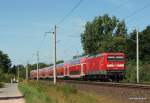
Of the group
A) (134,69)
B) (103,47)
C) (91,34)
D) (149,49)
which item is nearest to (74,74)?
(134,69)

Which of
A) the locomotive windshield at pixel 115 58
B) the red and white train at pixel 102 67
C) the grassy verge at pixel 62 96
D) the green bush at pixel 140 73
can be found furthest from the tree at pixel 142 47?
the grassy verge at pixel 62 96

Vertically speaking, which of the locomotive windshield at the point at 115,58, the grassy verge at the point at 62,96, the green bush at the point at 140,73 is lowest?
the grassy verge at the point at 62,96

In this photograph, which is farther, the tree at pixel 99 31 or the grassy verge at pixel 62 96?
the tree at pixel 99 31

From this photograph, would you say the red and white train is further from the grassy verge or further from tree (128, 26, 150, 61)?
tree (128, 26, 150, 61)

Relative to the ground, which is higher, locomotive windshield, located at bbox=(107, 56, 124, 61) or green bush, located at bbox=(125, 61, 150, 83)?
locomotive windshield, located at bbox=(107, 56, 124, 61)

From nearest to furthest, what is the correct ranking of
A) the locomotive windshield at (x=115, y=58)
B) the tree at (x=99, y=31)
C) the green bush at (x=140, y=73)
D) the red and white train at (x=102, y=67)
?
the red and white train at (x=102, y=67) → the locomotive windshield at (x=115, y=58) → the green bush at (x=140, y=73) → the tree at (x=99, y=31)

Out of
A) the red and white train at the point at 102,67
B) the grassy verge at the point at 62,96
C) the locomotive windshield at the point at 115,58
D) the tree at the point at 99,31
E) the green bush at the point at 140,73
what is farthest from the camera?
the tree at the point at 99,31

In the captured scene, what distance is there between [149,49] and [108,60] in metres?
44.0

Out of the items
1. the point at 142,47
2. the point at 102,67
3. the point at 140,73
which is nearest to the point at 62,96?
the point at 102,67

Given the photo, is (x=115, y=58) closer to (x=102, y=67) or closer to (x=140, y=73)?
(x=102, y=67)

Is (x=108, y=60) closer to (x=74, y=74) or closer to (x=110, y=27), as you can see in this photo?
(x=74, y=74)

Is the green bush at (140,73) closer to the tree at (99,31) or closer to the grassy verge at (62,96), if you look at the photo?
the grassy verge at (62,96)

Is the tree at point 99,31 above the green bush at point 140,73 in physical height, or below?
above

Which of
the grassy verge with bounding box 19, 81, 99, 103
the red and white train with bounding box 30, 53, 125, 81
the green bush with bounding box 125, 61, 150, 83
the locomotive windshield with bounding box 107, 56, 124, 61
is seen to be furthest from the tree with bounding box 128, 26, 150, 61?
the grassy verge with bounding box 19, 81, 99, 103
